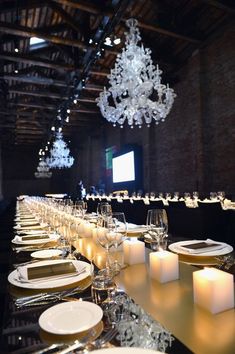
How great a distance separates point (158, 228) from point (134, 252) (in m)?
0.17

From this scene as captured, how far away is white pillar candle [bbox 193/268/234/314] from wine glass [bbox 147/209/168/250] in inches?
17.3

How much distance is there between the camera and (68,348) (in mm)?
625

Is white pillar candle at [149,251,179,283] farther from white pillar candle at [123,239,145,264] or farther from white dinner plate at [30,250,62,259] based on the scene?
white dinner plate at [30,250,62,259]

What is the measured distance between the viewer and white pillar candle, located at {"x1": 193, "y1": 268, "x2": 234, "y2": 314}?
791mm

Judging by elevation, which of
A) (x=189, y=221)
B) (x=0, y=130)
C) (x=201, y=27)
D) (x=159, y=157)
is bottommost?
(x=189, y=221)

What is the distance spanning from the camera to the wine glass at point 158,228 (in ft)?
4.18

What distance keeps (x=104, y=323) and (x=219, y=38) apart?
8363 mm

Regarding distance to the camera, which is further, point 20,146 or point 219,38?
point 20,146

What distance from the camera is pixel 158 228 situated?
129 cm

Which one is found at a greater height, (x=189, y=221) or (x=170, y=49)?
(x=170, y=49)

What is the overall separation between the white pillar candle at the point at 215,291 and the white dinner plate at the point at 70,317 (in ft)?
1.01

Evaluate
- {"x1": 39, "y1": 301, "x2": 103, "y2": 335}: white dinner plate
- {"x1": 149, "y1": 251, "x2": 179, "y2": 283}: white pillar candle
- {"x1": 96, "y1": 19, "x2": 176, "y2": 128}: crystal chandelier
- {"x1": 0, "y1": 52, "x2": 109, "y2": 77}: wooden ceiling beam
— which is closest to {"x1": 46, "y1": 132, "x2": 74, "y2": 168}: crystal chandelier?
{"x1": 0, "y1": 52, "x2": 109, "y2": 77}: wooden ceiling beam

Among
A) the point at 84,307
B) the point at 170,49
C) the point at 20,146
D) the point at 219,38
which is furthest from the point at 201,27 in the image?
the point at 20,146

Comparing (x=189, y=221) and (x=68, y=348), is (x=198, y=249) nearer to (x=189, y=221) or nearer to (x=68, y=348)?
(x=68, y=348)
